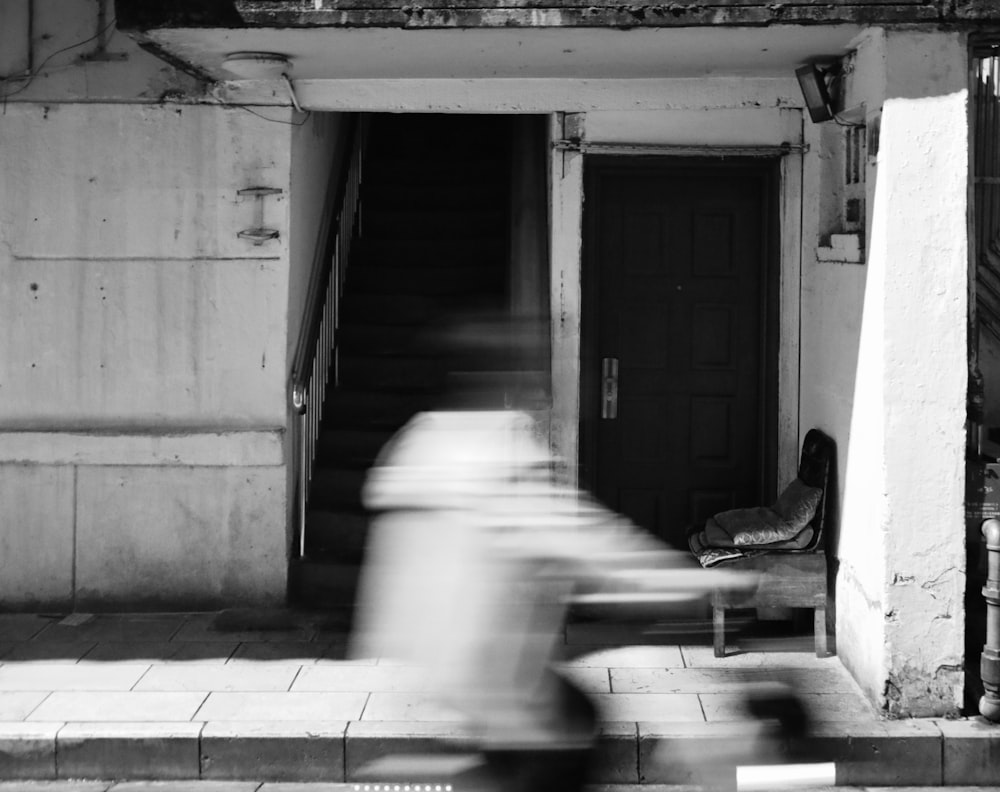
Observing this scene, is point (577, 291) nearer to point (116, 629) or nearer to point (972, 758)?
point (116, 629)

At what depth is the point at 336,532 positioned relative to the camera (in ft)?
28.0

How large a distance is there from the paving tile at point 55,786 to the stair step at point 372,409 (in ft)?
12.3

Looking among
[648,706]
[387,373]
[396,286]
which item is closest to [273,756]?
[648,706]

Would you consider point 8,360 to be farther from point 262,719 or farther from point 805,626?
point 805,626

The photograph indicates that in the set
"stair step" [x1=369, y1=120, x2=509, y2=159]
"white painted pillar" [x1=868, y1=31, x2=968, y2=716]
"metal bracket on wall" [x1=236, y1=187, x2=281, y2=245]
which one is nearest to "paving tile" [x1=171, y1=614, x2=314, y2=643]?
"metal bracket on wall" [x1=236, y1=187, x2=281, y2=245]

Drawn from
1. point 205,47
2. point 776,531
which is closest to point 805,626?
point 776,531

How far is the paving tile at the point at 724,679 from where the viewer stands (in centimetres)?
667

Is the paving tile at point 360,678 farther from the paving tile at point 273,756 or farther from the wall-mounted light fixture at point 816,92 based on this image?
the wall-mounted light fixture at point 816,92

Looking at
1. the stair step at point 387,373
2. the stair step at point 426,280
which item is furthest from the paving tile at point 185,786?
the stair step at point 426,280

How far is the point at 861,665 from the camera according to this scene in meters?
6.69

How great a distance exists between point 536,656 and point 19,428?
474 cm

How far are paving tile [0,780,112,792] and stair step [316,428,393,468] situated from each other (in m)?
3.42

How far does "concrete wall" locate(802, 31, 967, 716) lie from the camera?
20.1 ft

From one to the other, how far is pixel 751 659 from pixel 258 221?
13.1 ft
